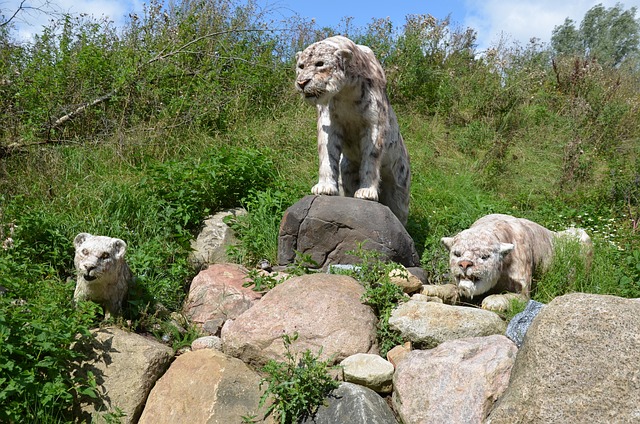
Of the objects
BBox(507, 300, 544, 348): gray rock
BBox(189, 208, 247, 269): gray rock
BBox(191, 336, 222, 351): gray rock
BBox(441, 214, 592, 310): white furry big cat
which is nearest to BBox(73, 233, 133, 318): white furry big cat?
BBox(191, 336, 222, 351): gray rock

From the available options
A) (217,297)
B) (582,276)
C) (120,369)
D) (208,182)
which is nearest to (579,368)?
(582,276)

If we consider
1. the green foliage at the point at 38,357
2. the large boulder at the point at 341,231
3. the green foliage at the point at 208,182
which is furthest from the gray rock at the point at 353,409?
the green foliage at the point at 208,182

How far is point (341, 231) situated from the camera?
613 cm

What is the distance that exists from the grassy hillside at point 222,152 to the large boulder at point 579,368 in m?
2.00

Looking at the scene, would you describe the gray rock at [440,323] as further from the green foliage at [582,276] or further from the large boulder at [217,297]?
the large boulder at [217,297]

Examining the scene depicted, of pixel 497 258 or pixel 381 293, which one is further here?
pixel 497 258

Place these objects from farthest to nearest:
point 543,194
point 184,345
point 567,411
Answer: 1. point 543,194
2. point 184,345
3. point 567,411

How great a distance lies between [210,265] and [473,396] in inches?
131

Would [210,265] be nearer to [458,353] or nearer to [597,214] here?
[458,353]

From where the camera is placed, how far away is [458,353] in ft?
14.4

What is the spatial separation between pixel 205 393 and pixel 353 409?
1.11 m

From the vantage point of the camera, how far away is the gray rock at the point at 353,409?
13.8 ft

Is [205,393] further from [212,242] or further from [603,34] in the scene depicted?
[603,34]

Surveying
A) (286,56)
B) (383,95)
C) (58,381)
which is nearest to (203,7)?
(286,56)
